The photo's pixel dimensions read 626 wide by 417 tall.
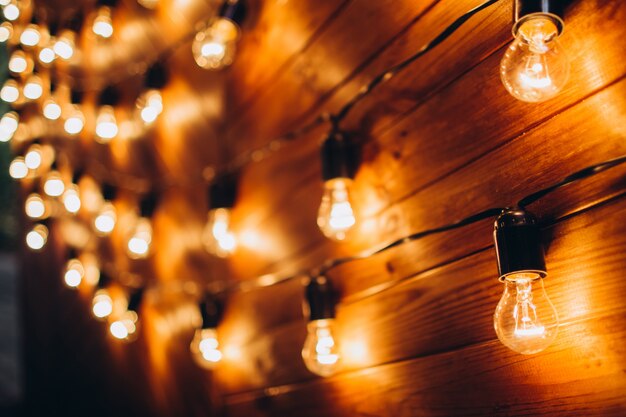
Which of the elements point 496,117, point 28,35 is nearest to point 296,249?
point 496,117

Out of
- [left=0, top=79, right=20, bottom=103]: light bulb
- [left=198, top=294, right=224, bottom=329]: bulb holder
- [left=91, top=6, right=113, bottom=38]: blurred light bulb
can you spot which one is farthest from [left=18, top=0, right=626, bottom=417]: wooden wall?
[left=0, top=79, right=20, bottom=103]: light bulb

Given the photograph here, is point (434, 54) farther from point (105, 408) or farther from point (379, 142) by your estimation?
point (105, 408)

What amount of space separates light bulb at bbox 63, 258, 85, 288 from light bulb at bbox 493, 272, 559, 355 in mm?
2699

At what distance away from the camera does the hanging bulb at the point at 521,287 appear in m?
0.93

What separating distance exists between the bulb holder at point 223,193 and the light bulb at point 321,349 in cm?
74

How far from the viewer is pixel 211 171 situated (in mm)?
2312

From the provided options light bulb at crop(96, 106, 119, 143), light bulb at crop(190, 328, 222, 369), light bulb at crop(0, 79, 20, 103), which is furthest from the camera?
light bulb at crop(0, 79, 20, 103)

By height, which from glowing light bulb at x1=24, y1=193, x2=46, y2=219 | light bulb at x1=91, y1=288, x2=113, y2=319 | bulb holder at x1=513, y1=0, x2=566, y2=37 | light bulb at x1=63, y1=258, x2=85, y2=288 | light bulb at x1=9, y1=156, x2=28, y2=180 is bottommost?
bulb holder at x1=513, y1=0, x2=566, y2=37

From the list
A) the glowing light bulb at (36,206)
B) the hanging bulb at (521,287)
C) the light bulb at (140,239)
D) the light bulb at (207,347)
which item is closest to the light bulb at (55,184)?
the glowing light bulb at (36,206)

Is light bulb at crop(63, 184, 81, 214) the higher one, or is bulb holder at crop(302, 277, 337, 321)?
light bulb at crop(63, 184, 81, 214)

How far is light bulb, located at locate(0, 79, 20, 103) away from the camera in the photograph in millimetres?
4090

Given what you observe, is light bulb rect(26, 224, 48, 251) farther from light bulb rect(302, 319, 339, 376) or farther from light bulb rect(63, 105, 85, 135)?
light bulb rect(302, 319, 339, 376)

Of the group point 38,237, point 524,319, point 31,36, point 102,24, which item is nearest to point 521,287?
point 524,319

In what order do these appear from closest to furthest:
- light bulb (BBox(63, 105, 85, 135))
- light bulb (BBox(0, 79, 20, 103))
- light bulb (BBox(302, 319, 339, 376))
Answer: light bulb (BBox(302, 319, 339, 376)), light bulb (BBox(63, 105, 85, 135)), light bulb (BBox(0, 79, 20, 103))
